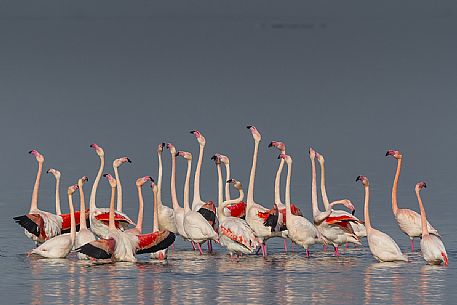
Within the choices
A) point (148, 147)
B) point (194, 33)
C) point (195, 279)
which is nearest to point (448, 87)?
point (148, 147)

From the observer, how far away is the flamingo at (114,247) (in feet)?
56.7

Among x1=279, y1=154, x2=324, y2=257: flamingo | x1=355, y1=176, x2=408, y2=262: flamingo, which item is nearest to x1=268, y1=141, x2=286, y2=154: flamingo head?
x1=279, y1=154, x2=324, y2=257: flamingo

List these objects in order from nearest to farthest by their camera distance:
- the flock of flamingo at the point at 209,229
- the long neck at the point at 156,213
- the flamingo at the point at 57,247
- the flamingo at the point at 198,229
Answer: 1. the flock of flamingo at the point at 209,229
2. the flamingo at the point at 57,247
3. the long neck at the point at 156,213
4. the flamingo at the point at 198,229

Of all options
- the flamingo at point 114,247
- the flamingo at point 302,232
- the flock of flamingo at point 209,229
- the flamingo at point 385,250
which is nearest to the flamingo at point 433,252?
the flock of flamingo at point 209,229

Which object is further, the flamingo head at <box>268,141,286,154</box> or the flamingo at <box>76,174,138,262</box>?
the flamingo head at <box>268,141,286,154</box>

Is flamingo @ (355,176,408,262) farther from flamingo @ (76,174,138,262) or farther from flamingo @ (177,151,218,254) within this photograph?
flamingo @ (76,174,138,262)

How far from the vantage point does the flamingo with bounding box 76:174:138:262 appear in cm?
1730

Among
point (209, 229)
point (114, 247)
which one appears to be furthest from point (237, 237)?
point (114, 247)

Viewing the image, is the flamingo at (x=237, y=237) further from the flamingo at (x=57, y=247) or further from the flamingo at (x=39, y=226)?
the flamingo at (x=39, y=226)

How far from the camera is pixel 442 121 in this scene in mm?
Answer: 33781

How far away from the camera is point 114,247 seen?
57.5ft

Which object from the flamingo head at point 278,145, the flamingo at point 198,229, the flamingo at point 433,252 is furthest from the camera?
the flamingo head at point 278,145

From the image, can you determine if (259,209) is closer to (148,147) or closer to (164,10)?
(148,147)

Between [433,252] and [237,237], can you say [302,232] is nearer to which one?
[237,237]
